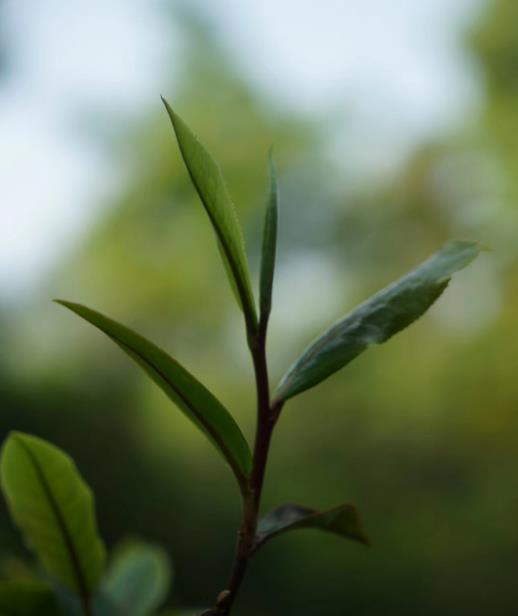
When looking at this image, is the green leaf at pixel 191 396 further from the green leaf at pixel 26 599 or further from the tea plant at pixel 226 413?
the green leaf at pixel 26 599

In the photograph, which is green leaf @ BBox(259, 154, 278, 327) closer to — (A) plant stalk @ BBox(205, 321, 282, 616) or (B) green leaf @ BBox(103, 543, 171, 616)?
(A) plant stalk @ BBox(205, 321, 282, 616)

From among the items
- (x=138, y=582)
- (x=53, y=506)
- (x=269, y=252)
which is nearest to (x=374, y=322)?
(x=269, y=252)

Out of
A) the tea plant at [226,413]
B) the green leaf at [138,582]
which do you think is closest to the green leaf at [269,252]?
the tea plant at [226,413]

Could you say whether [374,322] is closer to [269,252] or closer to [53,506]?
[269,252]

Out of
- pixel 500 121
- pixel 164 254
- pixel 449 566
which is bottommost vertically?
pixel 449 566

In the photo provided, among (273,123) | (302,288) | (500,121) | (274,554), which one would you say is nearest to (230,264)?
(274,554)

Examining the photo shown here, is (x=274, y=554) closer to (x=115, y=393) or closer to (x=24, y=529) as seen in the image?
(x=115, y=393)

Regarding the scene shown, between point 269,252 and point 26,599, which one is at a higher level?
point 269,252
